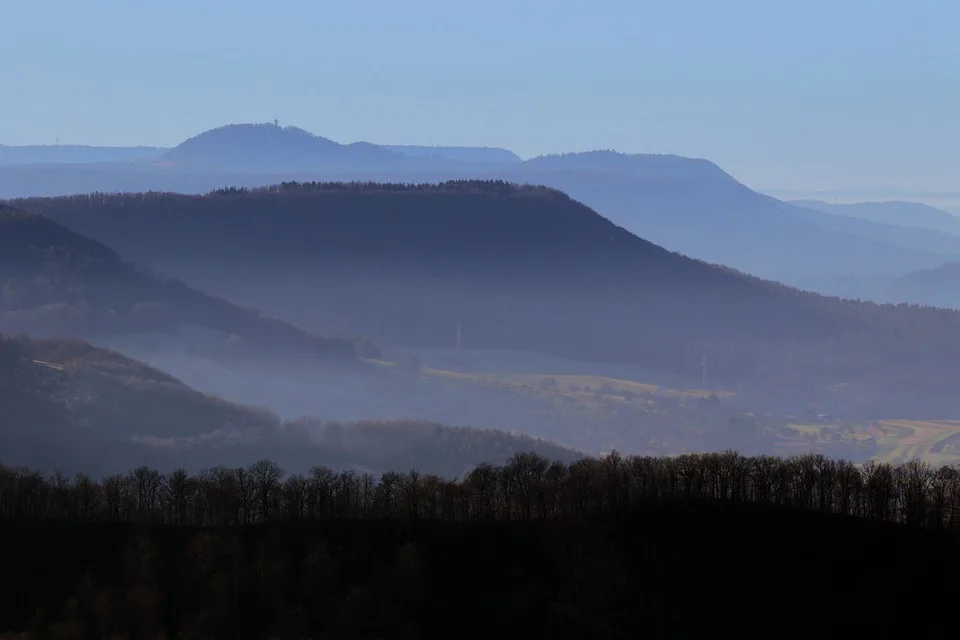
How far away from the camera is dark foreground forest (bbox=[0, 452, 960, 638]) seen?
3652 inches

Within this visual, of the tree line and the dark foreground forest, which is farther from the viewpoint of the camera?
the tree line

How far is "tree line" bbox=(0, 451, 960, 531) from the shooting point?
116250 millimetres

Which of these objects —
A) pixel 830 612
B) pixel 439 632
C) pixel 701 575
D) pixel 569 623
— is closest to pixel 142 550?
pixel 439 632

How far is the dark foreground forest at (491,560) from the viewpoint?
304 feet

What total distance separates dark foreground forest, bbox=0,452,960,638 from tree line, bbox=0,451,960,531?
34 cm

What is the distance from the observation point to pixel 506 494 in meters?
122

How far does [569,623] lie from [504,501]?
98.0ft

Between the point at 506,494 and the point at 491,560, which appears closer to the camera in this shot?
the point at 491,560

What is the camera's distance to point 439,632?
92188 mm

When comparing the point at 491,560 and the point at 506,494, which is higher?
the point at 506,494

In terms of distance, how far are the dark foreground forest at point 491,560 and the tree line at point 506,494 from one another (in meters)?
0.34

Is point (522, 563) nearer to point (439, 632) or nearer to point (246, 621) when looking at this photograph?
point (439, 632)

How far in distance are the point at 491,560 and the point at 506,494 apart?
69.3ft

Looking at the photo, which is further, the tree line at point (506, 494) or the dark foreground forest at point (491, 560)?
the tree line at point (506, 494)
